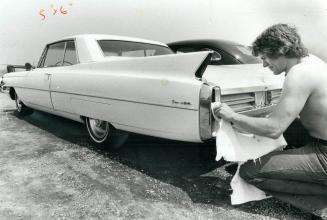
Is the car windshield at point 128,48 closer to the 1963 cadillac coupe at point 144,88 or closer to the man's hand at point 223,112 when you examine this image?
the 1963 cadillac coupe at point 144,88

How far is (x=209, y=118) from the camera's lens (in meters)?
2.63

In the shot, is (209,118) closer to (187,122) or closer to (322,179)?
(187,122)

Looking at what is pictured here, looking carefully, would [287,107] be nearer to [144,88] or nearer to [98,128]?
[144,88]

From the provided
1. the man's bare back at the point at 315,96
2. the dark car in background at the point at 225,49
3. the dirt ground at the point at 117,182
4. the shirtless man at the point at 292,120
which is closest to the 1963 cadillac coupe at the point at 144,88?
the shirtless man at the point at 292,120

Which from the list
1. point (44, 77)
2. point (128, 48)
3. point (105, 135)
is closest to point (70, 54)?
point (44, 77)

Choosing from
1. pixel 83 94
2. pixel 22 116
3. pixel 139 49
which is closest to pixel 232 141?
pixel 83 94

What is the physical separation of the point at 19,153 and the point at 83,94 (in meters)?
1.10

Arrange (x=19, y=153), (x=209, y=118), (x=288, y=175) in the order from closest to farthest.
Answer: (x=288, y=175)
(x=209, y=118)
(x=19, y=153)

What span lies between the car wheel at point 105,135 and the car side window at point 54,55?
121cm

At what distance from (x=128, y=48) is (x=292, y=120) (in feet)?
9.11

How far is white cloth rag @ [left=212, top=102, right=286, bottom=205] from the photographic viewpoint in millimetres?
2500

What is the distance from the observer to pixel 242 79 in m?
3.10

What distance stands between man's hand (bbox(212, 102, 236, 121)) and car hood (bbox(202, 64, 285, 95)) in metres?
0.21

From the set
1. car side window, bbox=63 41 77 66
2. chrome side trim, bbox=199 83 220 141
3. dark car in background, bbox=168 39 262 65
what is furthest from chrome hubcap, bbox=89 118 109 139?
dark car in background, bbox=168 39 262 65
